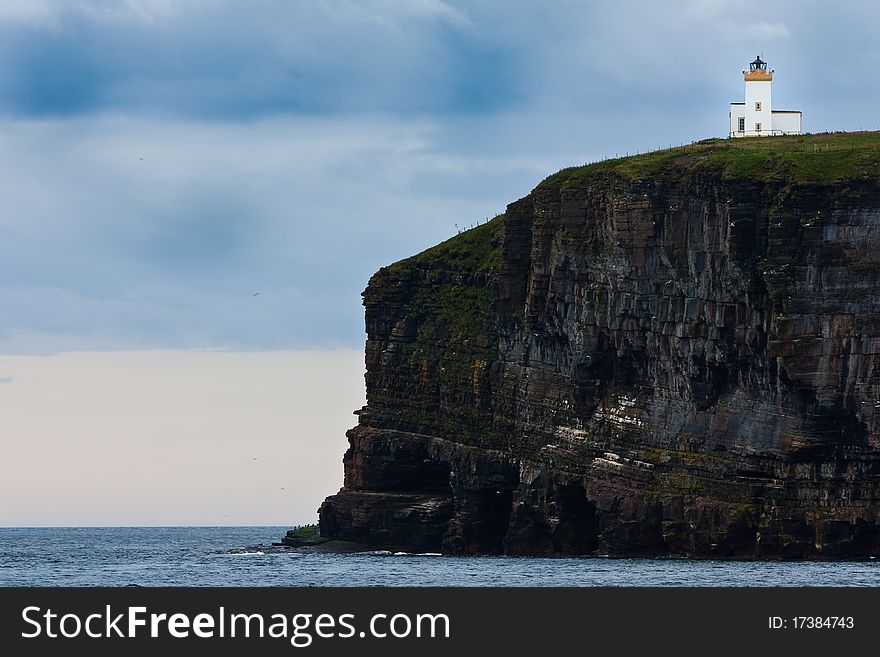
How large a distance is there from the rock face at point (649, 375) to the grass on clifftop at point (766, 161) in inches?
9.8

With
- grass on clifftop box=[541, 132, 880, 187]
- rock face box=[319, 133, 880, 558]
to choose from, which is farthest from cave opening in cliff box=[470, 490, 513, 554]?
grass on clifftop box=[541, 132, 880, 187]

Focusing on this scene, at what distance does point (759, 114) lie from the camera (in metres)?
162

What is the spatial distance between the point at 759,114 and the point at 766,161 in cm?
3190

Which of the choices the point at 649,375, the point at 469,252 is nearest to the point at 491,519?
the point at 649,375

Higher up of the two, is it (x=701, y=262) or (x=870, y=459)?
(x=701, y=262)

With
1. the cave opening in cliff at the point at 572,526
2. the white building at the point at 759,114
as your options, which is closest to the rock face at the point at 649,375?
the cave opening in cliff at the point at 572,526

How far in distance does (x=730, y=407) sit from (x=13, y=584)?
147ft

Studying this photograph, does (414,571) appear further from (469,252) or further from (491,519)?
(469,252)

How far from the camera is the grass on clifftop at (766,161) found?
12781 cm

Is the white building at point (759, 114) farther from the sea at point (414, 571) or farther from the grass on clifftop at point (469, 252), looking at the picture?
the sea at point (414, 571)
